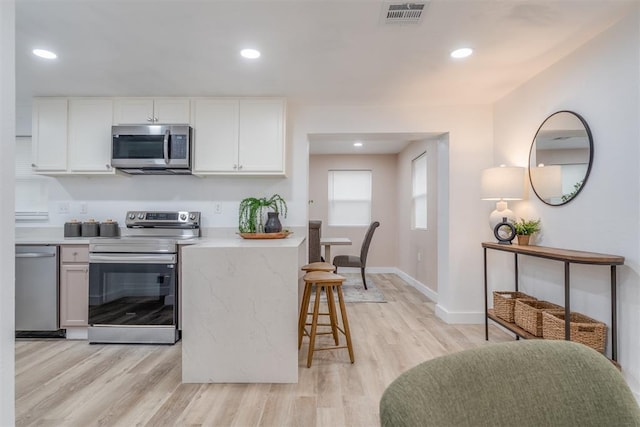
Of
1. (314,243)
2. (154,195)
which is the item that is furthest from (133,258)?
(314,243)

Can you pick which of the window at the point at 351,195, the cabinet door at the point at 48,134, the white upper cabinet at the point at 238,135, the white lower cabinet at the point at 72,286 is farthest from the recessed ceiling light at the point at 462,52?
the window at the point at 351,195

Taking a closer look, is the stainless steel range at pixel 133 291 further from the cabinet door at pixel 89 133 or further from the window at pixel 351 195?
the window at pixel 351 195

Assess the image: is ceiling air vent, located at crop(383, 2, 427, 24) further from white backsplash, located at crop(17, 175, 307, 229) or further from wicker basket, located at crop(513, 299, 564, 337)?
wicker basket, located at crop(513, 299, 564, 337)

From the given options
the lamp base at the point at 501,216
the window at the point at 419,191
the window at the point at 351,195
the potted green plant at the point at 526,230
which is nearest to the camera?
the potted green plant at the point at 526,230

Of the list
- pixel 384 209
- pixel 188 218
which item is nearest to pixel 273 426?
pixel 188 218

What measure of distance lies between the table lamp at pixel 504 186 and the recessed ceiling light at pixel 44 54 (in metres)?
3.52

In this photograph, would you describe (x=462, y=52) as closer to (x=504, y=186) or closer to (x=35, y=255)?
(x=504, y=186)

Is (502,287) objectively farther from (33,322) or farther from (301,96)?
(33,322)

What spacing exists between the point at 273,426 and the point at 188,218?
2265 millimetres

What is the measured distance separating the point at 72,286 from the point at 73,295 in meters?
0.08

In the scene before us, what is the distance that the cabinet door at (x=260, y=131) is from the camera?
3193 millimetres

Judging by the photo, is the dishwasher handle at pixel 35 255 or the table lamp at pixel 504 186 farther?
the dishwasher handle at pixel 35 255

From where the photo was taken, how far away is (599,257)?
191cm

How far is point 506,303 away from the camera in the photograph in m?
2.70
